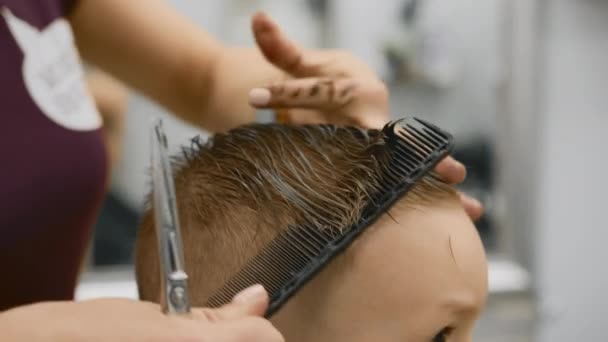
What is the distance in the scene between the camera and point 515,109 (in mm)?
1982

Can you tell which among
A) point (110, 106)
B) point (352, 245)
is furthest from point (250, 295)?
point (110, 106)

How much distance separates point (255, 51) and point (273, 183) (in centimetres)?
31

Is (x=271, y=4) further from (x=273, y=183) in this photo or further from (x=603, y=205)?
(x=273, y=183)

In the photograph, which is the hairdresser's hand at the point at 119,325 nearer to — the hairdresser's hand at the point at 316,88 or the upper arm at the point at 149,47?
the hairdresser's hand at the point at 316,88

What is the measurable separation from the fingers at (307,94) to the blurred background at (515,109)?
1162mm

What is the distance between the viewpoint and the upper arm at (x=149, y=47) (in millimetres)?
885

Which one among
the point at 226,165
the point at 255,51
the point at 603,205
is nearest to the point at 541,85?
the point at 603,205

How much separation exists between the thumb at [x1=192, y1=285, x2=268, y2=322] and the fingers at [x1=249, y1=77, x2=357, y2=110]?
0.25 m

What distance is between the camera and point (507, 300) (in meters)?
1.94

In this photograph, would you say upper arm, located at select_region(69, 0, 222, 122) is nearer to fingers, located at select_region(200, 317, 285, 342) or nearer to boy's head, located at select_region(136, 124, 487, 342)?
boy's head, located at select_region(136, 124, 487, 342)

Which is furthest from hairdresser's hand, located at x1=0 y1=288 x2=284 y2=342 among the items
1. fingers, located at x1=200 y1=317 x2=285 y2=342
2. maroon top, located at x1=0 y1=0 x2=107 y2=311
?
maroon top, located at x1=0 y1=0 x2=107 y2=311

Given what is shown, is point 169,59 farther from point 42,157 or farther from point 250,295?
point 250,295

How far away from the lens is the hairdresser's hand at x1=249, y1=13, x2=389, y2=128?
2.35 feet

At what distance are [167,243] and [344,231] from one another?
147mm
